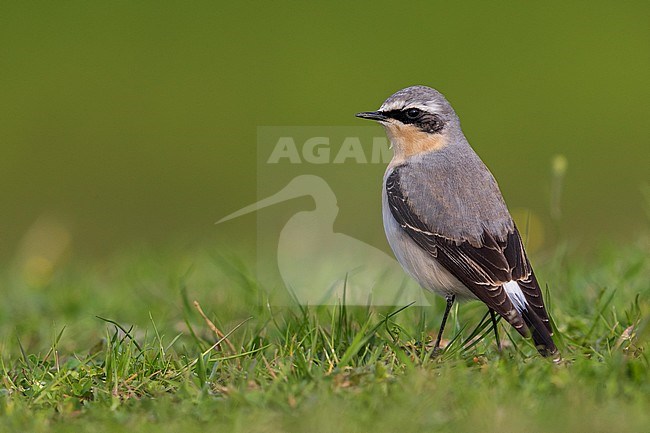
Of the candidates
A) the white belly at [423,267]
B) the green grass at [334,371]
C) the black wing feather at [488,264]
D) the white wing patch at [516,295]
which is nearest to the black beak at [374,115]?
the white belly at [423,267]

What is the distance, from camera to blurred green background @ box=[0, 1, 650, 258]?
63.9 feet

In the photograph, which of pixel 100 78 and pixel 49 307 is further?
pixel 100 78

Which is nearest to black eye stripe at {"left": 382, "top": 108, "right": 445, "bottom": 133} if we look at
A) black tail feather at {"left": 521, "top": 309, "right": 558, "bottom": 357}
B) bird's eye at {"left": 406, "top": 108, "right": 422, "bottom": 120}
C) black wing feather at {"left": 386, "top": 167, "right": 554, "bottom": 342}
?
bird's eye at {"left": 406, "top": 108, "right": 422, "bottom": 120}

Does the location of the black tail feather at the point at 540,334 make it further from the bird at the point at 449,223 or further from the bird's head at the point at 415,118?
the bird's head at the point at 415,118

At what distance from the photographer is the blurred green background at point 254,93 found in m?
19.5

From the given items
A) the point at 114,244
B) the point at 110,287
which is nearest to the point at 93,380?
the point at 110,287

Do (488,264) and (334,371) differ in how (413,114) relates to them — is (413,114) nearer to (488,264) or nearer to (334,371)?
(488,264)

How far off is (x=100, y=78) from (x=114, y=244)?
28.9 ft

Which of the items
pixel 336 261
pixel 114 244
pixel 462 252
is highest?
pixel 462 252

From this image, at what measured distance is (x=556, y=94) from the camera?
2267cm

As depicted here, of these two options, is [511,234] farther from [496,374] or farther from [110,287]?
[110,287]

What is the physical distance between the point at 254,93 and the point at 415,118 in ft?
49.7

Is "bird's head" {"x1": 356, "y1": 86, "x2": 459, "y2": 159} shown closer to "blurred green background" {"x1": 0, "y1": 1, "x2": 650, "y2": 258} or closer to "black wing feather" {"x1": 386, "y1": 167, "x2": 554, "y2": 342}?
"black wing feather" {"x1": 386, "y1": 167, "x2": 554, "y2": 342}

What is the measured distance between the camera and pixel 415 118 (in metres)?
8.23
